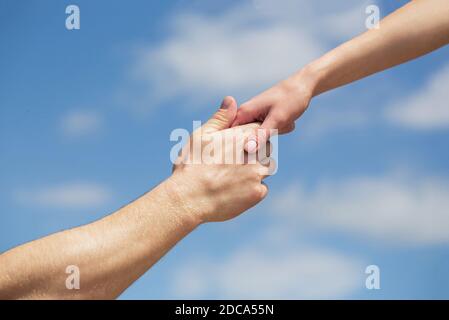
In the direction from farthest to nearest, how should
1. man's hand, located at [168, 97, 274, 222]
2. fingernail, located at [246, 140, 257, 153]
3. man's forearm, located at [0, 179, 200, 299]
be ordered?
1. fingernail, located at [246, 140, 257, 153]
2. man's hand, located at [168, 97, 274, 222]
3. man's forearm, located at [0, 179, 200, 299]

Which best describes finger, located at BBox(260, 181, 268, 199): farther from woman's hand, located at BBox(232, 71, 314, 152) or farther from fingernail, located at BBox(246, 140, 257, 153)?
woman's hand, located at BBox(232, 71, 314, 152)

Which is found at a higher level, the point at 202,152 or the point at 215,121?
the point at 215,121

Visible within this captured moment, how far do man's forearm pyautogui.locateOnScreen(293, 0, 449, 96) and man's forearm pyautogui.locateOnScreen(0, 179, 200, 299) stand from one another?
1.41 meters

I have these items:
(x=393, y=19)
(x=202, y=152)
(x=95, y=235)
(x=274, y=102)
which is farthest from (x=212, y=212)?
(x=393, y=19)

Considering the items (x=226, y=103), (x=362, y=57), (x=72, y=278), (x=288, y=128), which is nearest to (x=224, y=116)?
(x=226, y=103)

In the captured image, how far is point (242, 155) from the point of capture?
2.84 meters

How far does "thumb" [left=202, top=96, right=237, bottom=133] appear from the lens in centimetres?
306

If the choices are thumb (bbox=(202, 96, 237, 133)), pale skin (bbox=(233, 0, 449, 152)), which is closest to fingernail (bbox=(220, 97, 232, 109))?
thumb (bbox=(202, 96, 237, 133))

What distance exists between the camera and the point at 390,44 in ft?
10.3

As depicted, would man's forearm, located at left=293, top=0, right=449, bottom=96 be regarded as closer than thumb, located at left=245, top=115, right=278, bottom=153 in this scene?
No

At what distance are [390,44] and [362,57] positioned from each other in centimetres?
18
